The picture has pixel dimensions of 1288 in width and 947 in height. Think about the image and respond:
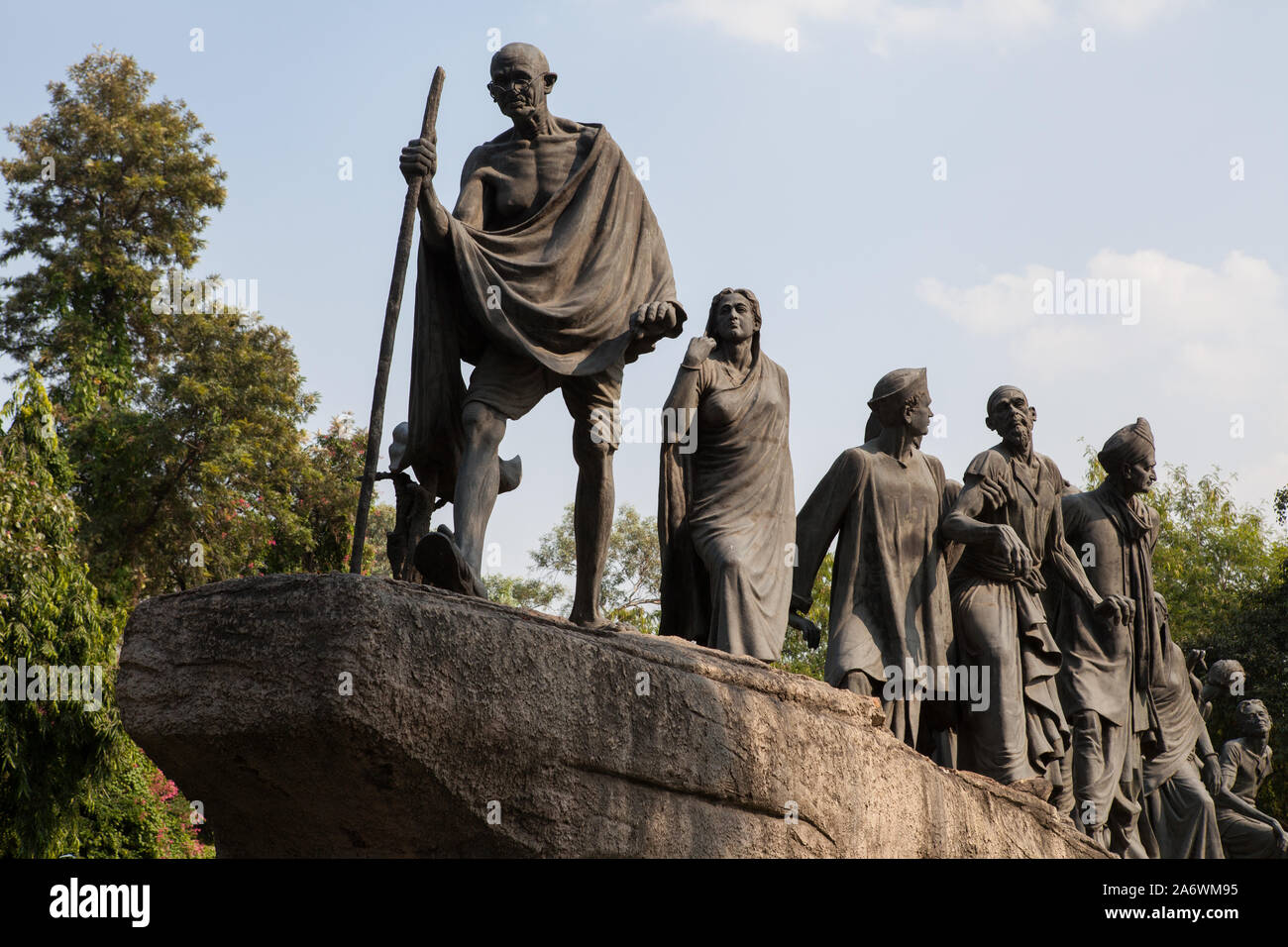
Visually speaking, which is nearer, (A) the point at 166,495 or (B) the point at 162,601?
(B) the point at 162,601

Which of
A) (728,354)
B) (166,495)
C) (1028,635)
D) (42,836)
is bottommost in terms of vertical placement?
(42,836)

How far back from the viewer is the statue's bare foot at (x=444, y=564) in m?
6.27

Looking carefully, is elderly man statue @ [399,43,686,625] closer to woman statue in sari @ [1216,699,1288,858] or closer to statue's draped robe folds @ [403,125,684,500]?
statue's draped robe folds @ [403,125,684,500]

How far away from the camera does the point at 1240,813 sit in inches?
546

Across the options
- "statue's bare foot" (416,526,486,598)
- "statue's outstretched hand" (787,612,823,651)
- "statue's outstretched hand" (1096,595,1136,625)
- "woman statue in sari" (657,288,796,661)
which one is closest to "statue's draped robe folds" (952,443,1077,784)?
"statue's outstretched hand" (1096,595,1136,625)

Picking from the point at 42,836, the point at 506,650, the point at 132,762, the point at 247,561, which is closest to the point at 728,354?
the point at 506,650

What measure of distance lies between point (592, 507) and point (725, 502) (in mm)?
1738

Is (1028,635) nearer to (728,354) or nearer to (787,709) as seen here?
(728,354)

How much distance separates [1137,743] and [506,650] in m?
7.64

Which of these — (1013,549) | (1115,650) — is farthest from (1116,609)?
(1013,549)

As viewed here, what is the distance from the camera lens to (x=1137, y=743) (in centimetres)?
1204

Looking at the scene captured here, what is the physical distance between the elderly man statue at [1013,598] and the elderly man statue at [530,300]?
3187mm

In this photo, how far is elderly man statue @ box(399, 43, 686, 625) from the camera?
7.16m

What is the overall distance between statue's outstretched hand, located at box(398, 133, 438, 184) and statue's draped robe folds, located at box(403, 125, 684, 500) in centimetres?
30
